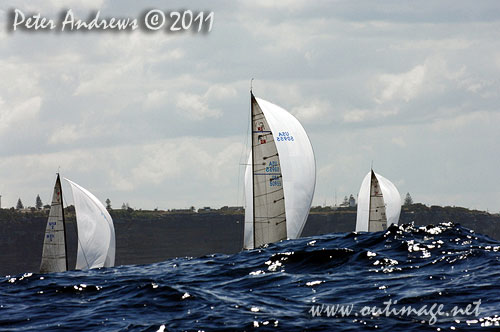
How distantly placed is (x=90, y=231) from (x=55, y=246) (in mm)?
2793

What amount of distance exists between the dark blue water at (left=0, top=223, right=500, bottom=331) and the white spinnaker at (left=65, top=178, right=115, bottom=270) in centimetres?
2231

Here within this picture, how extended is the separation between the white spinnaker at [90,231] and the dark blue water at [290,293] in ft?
73.2

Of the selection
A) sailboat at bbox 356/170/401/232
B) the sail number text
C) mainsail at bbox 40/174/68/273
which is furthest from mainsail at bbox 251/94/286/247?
sailboat at bbox 356/170/401/232

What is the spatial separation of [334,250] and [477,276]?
21.5 feet

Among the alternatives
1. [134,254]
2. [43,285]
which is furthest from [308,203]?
[134,254]

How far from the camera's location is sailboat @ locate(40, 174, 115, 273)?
148 ft

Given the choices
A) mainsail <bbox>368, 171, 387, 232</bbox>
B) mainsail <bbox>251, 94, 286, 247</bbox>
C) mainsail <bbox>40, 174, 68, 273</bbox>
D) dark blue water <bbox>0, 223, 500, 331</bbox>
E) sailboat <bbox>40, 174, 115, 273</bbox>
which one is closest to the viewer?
dark blue water <bbox>0, 223, 500, 331</bbox>

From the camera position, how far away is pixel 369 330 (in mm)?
13016

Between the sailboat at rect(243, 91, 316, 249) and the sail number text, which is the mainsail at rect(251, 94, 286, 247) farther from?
the sail number text

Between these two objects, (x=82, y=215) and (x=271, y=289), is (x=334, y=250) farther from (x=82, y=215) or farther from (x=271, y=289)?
(x=82, y=215)

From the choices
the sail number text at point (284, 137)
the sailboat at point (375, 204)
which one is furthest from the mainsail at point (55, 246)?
the sailboat at point (375, 204)

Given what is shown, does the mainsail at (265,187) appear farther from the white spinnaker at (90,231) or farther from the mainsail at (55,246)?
the mainsail at (55,246)

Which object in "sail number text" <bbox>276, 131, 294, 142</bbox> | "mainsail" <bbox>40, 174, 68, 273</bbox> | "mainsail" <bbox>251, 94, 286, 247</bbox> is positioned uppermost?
"sail number text" <bbox>276, 131, 294, 142</bbox>

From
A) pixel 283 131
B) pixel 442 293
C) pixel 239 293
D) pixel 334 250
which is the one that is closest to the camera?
pixel 442 293
